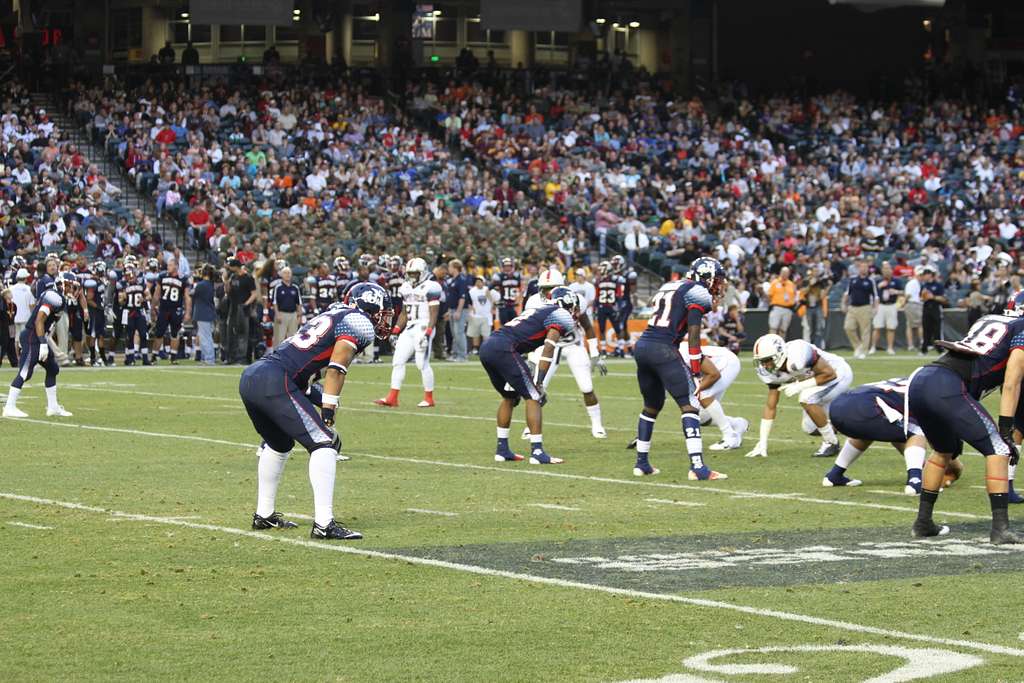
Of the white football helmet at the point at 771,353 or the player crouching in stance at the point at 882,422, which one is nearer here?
the player crouching in stance at the point at 882,422

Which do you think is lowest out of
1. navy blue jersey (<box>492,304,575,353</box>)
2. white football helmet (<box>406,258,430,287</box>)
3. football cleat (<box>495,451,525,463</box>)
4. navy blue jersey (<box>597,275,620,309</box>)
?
football cleat (<box>495,451,525,463</box>)

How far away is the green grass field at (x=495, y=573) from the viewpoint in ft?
22.8

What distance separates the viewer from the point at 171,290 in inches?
1163

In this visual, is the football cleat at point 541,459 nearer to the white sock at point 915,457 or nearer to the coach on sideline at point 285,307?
the white sock at point 915,457

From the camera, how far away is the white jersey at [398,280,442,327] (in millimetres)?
21484

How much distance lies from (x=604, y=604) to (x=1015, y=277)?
24884mm

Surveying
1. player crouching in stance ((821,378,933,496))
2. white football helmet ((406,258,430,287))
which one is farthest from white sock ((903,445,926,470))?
white football helmet ((406,258,430,287))

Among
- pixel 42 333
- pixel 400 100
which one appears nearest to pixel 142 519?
pixel 42 333

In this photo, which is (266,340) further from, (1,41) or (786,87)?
(786,87)

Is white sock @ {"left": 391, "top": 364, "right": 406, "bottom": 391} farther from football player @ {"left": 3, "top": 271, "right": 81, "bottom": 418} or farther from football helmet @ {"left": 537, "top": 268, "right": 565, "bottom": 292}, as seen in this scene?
football helmet @ {"left": 537, "top": 268, "right": 565, "bottom": 292}

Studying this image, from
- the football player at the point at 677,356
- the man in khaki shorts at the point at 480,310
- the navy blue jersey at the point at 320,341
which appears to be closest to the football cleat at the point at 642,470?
the football player at the point at 677,356

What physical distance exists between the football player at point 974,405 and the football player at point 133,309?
810 inches

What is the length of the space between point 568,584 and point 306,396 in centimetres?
262

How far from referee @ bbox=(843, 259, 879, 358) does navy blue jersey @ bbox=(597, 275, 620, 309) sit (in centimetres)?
425
